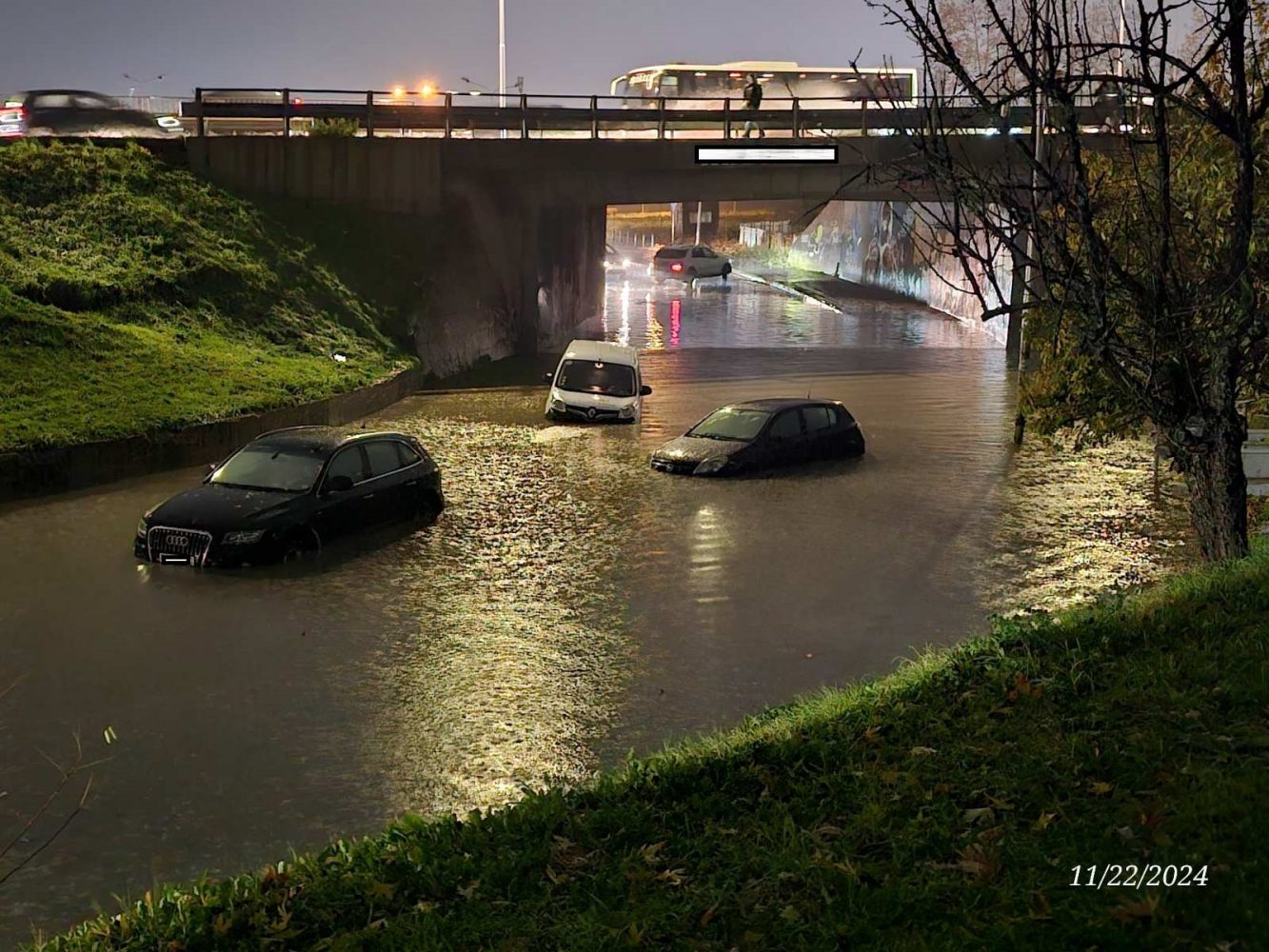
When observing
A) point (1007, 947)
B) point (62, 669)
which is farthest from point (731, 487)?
point (1007, 947)

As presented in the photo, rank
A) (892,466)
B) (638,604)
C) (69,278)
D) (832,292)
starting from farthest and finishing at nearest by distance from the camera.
→ (832,292), (69,278), (892,466), (638,604)

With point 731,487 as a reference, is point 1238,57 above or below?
above

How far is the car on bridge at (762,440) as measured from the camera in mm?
22719

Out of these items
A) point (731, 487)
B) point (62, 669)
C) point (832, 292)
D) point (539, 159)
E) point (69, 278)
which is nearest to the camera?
point (62, 669)

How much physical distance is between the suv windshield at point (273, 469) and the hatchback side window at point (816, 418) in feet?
31.8

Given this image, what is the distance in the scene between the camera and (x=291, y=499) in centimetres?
1633

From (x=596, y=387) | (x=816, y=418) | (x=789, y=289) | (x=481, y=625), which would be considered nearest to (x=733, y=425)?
(x=816, y=418)

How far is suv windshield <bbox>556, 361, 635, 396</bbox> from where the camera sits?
95.8 feet

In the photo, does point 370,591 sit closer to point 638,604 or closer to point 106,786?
point 638,604

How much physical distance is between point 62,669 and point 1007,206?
27.1 ft

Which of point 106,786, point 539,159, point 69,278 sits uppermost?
point 539,159

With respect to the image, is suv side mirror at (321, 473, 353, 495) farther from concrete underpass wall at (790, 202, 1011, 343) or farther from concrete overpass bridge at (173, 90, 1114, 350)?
concrete underpass wall at (790, 202, 1011, 343)

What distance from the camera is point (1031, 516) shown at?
19.8 metres

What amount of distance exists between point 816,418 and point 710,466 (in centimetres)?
276
